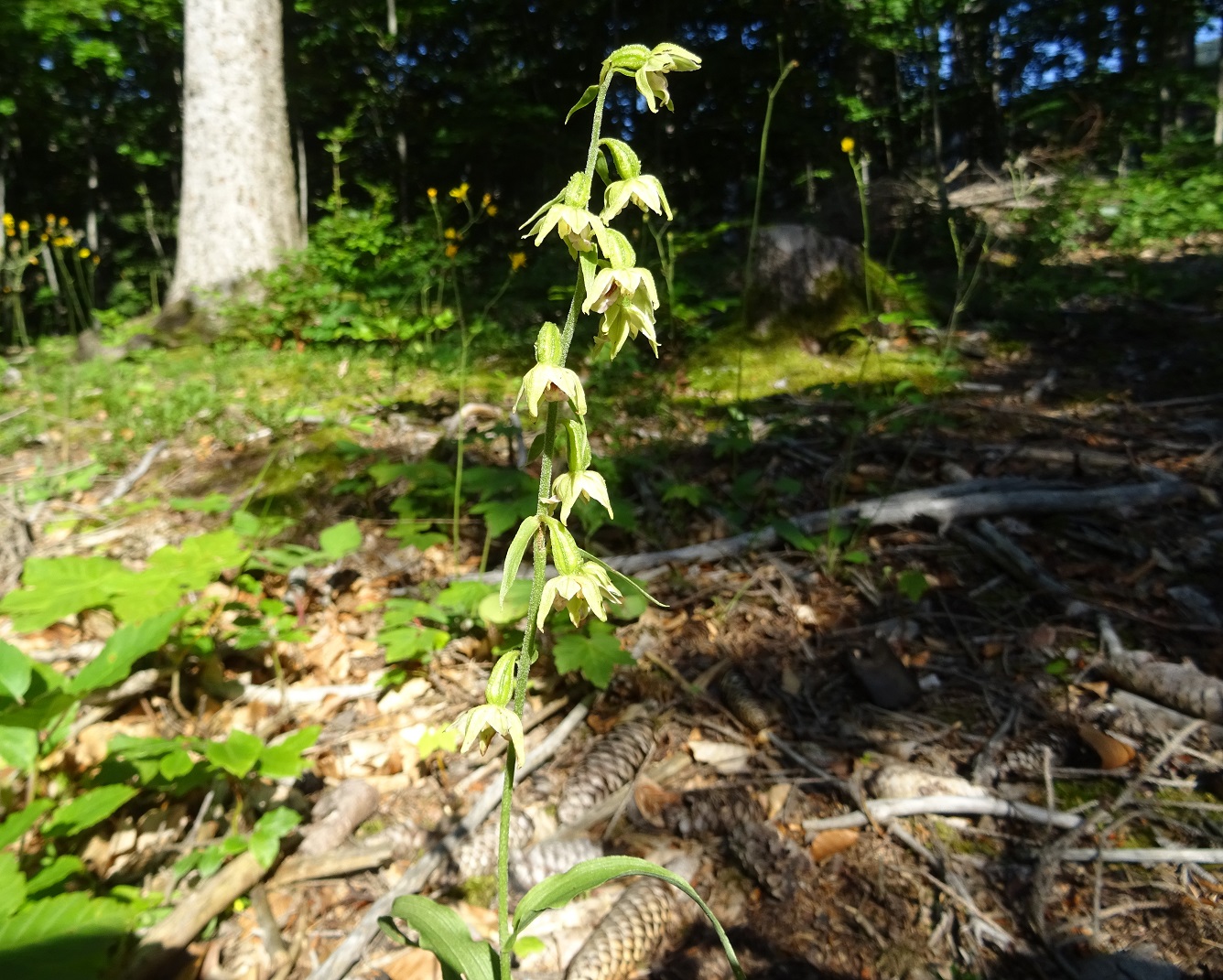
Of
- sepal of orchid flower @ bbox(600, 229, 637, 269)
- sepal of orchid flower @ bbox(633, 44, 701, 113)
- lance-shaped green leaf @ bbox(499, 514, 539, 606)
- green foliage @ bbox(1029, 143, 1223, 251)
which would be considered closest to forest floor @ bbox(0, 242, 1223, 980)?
lance-shaped green leaf @ bbox(499, 514, 539, 606)

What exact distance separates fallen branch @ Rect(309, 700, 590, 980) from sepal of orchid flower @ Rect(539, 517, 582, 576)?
0.44m

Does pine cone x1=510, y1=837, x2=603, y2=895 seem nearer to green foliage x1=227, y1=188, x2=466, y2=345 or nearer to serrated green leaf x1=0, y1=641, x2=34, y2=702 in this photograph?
serrated green leaf x1=0, y1=641, x2=34, y2=702

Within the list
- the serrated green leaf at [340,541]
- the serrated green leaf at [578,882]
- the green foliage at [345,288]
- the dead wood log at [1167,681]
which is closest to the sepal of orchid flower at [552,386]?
the serrated green leaf at [578,882]

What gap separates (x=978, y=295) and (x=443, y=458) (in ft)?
17.0

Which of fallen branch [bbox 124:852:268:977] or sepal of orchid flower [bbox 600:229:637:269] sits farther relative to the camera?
fallen branch [bbox 124:852:268:977]

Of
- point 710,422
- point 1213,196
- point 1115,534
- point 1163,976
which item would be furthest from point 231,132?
point 1213,196

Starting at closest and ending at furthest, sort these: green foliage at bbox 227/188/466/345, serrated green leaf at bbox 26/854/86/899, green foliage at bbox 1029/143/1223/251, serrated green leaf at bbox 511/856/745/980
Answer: serrated green leaf at bbox 511/856/745/980 < serrated green leaf at bbox 26/854/86/899 < green foliage at bbox 227/188/466/345 < green foliage at bbox 1029/143/1223/251

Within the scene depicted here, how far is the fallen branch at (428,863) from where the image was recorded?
1401 millimetres

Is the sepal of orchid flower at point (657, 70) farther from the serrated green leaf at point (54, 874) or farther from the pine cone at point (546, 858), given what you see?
the serrated green leaf at point (54, 874)

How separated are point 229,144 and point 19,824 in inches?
257

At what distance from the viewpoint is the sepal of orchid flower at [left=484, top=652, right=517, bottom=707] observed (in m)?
1.08

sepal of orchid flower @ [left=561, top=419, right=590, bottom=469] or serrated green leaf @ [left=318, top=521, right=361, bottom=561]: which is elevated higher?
sepal of orchid flower @ [left=561, top=419, right=590, bottom=469]

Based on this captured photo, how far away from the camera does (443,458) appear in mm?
3434

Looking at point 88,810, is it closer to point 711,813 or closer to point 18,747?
point 18,747
